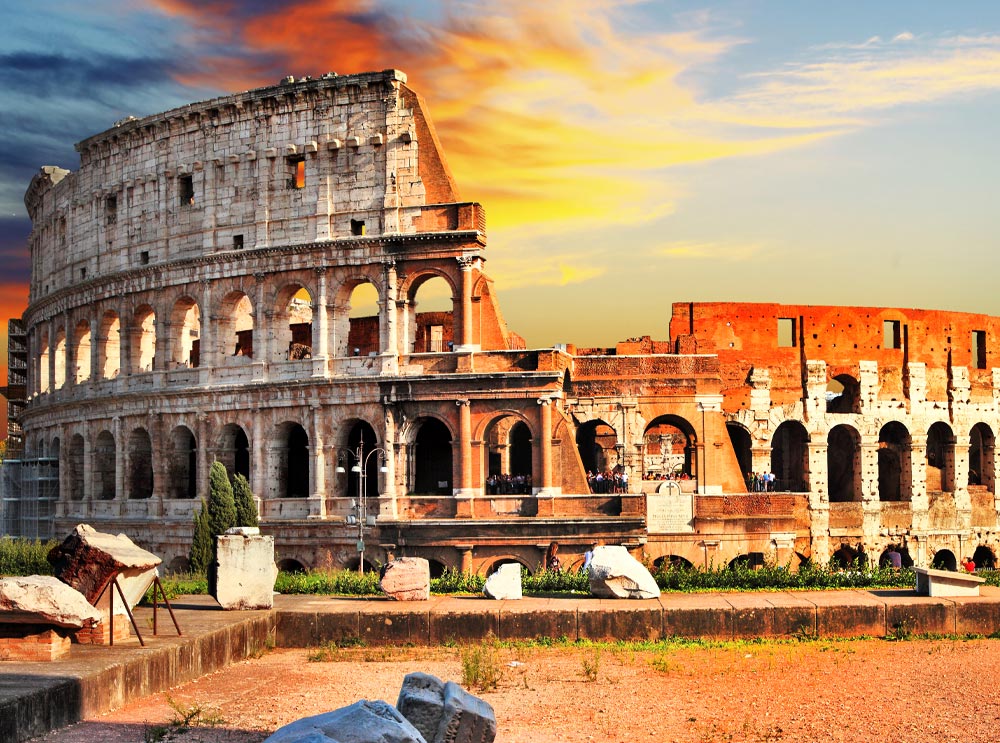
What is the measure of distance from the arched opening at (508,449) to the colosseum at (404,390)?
3.4 inches

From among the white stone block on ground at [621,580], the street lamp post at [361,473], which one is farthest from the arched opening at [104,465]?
the white stone block on ground at [621,580]

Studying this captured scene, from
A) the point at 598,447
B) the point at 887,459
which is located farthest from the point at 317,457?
the point at 887,459

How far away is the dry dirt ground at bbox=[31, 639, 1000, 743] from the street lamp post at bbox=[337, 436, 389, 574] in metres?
14.2

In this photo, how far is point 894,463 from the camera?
128 feet

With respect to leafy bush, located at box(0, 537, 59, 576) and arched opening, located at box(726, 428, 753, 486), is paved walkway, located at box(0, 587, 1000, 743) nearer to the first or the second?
leafy bush, located at box(0, 537, 59, 576)

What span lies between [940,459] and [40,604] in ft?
111

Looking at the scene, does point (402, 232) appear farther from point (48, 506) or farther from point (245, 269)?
point (48, 506)

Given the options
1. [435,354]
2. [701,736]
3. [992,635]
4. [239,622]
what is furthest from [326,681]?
[435,354]

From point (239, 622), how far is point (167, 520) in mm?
19919

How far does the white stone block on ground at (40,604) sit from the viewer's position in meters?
11.8

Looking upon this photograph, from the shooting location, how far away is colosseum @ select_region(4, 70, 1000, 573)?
102 feet

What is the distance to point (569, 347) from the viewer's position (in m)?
35.3

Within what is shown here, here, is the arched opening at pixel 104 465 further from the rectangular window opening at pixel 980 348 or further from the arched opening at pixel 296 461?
the rectangular window opening at pixel 980 348

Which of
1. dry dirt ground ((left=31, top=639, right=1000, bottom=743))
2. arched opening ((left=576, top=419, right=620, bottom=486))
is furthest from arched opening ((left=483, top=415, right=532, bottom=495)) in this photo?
dry dirt ground ((left=31, top=639, right=1000, bottom=743))
